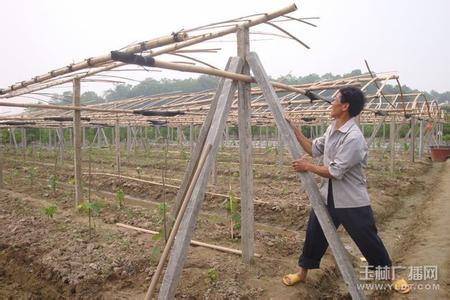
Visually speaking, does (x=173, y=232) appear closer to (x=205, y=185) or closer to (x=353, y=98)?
(x=205, y=185)

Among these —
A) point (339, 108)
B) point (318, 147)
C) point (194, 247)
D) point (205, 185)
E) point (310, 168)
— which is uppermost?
point (339, 108)

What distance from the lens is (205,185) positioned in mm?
3135

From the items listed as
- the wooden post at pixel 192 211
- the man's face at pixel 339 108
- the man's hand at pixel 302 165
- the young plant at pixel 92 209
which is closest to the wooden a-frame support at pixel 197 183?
the wooden post at pixel 192 211

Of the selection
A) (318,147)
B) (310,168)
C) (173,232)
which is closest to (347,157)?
(310,168)

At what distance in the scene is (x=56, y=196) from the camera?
839cm

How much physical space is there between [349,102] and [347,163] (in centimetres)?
56

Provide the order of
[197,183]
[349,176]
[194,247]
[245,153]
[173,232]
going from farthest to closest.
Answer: [194,247] < [245,153] < [349,176] < [197,183] < [173,232]

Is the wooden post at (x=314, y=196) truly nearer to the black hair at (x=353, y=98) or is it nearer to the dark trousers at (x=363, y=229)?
the dark trousers at (x=363, y=229)


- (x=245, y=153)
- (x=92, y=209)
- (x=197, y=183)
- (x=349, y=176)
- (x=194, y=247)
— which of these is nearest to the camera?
(x=197, y=183)

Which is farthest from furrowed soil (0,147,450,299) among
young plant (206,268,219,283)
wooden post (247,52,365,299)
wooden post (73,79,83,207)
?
wooden post (247,52,365,299)

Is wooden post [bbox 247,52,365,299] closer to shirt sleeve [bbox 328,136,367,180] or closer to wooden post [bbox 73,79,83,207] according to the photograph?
shirt sleeve [bbox 328,136,367,180]

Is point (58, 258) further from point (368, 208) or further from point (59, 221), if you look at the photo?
point (368, 208)

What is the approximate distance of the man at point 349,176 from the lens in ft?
10.3

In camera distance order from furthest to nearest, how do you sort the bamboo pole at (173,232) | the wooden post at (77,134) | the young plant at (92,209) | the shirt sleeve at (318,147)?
the wooden post at (77,134)
the young plant at (92,209)
the shirt sleeve at (318,147)
the bamboo pole at (173,232)
